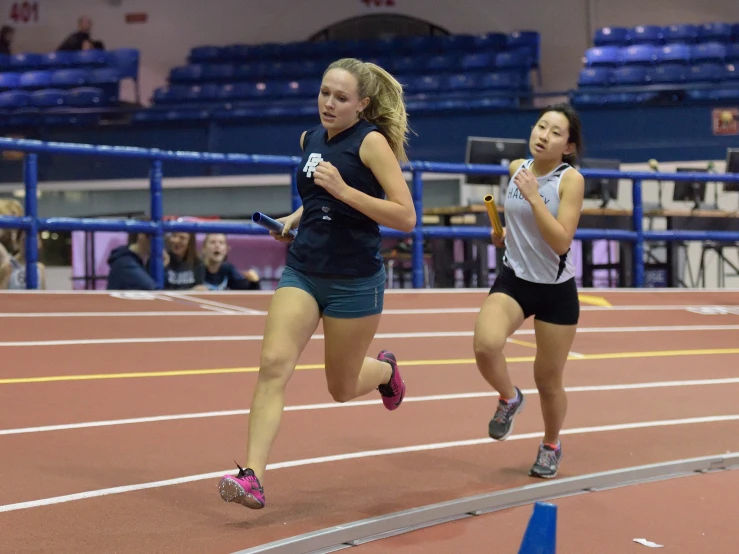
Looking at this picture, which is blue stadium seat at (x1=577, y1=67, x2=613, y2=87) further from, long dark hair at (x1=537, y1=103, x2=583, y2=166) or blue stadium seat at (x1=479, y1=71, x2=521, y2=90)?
long dark hair at (x1=537, y1=103, x2=583, y2=166)

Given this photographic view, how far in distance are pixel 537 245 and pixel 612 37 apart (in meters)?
17.0

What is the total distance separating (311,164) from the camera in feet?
11.9

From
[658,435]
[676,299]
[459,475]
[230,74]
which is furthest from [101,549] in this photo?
[230,74]

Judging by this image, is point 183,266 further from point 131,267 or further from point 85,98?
point 85,98

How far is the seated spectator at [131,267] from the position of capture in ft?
28.1

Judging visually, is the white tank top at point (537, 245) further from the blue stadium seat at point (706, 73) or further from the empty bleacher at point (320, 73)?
the blue stadium seat at point (706, 73)

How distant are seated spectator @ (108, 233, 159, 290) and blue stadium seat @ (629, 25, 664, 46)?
1404 centimetres

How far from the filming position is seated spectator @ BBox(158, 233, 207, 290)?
8781 millimetres

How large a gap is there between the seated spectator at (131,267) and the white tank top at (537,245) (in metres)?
4.96

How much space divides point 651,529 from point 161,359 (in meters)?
3.47

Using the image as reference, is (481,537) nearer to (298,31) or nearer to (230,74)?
(230,74)

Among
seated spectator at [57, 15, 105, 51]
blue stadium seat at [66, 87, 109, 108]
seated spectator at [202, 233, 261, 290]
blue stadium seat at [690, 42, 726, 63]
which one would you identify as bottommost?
seated spectator at [202, 233, 261, 290]

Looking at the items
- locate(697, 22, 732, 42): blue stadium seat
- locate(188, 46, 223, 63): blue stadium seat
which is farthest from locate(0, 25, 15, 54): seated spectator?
locate(697, 22, 732, 42): blue stadium seat

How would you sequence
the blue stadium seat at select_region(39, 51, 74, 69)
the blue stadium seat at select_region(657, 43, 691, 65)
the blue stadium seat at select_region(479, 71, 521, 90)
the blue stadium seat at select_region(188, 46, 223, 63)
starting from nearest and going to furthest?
the blue stadium seat at select_region(479, 71, 521, 90), the blue stadium seat at select_region(657, 43, 691, 65), the blue stadium seat at select_region(39, 51, 74, 69), the blue stadium seat at select_region(188, 46, 223, 63)
